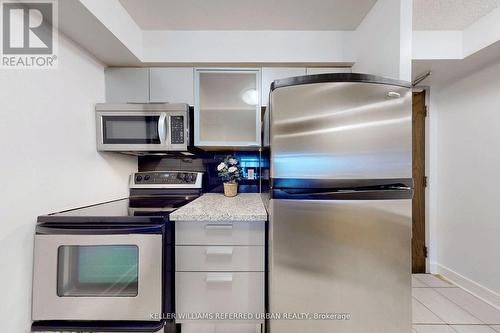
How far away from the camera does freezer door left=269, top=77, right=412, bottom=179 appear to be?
1.08 meters

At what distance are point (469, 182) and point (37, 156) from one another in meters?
3.42

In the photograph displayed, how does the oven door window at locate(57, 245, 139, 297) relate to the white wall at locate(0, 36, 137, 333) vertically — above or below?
below

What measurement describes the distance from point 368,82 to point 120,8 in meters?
1.66

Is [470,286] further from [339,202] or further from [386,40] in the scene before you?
[386,40]

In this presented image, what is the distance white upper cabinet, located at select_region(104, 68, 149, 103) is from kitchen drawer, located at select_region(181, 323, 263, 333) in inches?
64.8

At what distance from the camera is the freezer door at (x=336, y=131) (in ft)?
3.53

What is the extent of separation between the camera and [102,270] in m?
1.15

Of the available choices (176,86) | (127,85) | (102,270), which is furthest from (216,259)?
(127,85)

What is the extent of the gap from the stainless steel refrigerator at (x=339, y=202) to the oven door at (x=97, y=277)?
2.18 feet

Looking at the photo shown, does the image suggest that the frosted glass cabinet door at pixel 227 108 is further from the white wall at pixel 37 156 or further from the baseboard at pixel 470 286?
the baseboard at pixel 470 286

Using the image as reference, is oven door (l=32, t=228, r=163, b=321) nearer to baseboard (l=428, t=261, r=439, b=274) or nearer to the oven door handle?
the oven door handle

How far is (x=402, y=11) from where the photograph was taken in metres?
1.21

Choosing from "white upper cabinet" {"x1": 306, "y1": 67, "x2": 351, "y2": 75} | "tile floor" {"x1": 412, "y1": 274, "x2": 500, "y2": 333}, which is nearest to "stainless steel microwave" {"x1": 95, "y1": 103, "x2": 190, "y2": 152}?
"white upper cabinet" {"x1": 306, "y1": 67, "x2": 351, "y2": 75}

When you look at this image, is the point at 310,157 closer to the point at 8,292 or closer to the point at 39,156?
the point at 39,156
